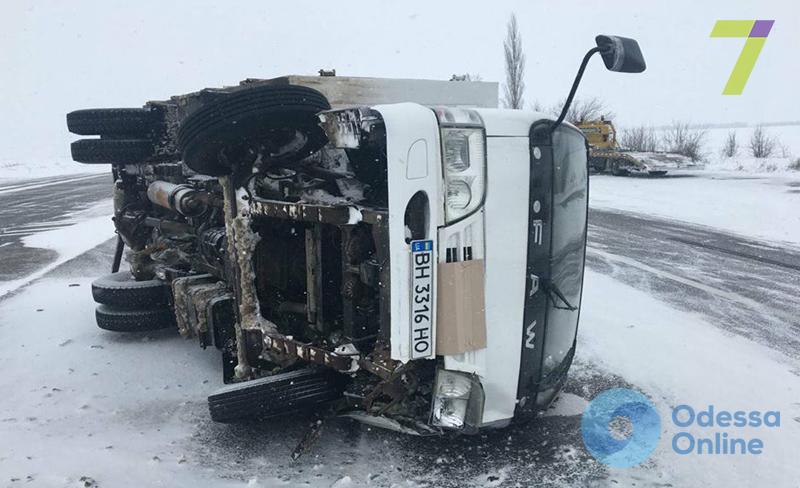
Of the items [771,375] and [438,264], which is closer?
[438,264]

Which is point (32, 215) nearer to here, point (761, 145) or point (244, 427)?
point (244, 427)

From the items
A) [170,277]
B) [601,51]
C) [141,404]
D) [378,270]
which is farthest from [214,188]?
[601,51]

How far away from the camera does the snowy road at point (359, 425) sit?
115 inches

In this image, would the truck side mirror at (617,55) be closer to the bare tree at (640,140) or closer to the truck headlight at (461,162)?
the truck headlight at (461,162)

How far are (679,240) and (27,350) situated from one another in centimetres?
968

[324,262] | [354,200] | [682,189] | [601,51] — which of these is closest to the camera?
[601,51]

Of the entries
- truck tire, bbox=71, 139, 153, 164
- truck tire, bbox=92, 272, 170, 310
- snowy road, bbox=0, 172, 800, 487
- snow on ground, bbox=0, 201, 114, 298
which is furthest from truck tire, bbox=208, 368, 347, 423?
snow on ground, bbox=0, 201, 114, 298

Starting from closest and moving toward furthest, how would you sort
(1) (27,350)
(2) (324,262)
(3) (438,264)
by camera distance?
(3) (438,264)
(2) (324,262)
(1) (27,350)

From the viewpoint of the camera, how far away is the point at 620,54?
247 centimetres

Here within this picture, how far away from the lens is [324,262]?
3.31 metres

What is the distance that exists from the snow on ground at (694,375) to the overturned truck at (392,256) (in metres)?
0.79

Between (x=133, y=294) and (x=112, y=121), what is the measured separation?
160 centimetres

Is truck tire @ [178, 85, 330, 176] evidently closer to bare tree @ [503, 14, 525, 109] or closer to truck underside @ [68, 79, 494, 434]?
truck underside @ [68, 79, 494, 434]

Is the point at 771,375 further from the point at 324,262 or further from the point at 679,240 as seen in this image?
the point at 679,240
